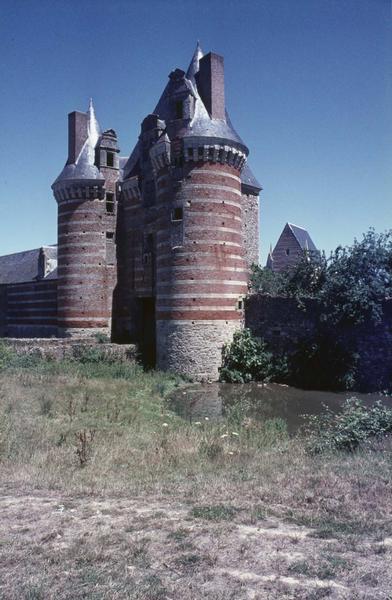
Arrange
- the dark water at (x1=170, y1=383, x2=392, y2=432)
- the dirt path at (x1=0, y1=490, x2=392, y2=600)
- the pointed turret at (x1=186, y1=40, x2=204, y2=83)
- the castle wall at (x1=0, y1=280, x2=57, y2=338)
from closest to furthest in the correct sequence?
the dirt path at (x1=0, y1=490, x2=392, y2=600)
the dark water at (x1=170, y1=383, x2=392, y2=432)
the pointed turret at (x1=186, y1=40, x2=204, y2=83)
the castle wall at (x1=0, y1=280, x2=57, y2=338)

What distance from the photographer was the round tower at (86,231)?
23859 mm

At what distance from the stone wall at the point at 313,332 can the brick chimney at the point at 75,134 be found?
12768 mm

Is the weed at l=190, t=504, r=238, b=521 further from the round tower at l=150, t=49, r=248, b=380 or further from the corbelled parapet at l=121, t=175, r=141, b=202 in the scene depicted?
the corbelled parapet at l=121, t=175, r=141, b=202

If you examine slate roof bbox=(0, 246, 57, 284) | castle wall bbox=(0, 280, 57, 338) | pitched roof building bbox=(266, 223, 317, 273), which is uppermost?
pitched roof building bbox=(266, 223, 317, 273)

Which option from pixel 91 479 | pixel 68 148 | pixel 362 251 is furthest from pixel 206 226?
pixel 91 479

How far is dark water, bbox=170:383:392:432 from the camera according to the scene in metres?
13.9

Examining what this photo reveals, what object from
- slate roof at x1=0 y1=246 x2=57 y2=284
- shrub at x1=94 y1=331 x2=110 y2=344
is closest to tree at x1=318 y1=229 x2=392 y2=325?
shrub at x1=94 y1=331 x2=110 y2=344

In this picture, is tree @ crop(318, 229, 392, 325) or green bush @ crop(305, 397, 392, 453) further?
tree @ crop(318, 229, 392, 325)

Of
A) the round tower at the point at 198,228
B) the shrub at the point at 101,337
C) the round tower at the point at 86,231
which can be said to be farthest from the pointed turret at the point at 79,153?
the shrub at the point at 101,337

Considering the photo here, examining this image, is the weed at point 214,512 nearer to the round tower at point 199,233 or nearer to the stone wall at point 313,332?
the round tower at point 199,233

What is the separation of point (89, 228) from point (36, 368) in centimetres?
919

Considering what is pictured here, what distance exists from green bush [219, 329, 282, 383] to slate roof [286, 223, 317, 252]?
67.0 ft

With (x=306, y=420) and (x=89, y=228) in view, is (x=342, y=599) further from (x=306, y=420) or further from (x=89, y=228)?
(x=89, y=228)

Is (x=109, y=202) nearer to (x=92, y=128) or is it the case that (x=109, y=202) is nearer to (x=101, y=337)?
(x=92, y=128)
